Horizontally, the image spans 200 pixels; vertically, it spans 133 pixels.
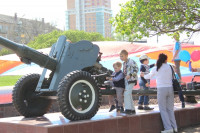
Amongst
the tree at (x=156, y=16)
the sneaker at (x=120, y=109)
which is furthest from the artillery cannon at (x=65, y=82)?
the tree at (x=156, y=16)

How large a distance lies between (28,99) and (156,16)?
178 inches

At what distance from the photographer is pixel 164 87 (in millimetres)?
9227

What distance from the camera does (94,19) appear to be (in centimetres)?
19250

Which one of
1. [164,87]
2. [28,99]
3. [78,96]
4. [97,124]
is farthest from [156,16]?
[97,124]

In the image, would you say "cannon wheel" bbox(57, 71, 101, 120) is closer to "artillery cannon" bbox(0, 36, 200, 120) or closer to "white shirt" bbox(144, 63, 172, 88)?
"artillery cannon" bbox(0, 36, 200, 120)

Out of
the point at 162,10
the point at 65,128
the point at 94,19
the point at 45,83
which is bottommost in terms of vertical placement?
the point at 65,128

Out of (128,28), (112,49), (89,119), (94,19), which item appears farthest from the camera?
(94,19)

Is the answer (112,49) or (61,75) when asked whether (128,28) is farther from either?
(112,49)

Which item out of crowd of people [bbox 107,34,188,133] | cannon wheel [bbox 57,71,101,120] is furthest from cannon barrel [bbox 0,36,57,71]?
crowd of people [bbox 107,34,188,133]

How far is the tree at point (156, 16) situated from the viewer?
38.3ft

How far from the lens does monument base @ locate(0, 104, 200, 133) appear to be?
8008 millimetres

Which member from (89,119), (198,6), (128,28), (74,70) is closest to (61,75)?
(74,70)

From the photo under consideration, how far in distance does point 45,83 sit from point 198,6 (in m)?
4.78

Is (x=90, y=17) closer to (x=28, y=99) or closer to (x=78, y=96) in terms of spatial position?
(x=28, y=99)
